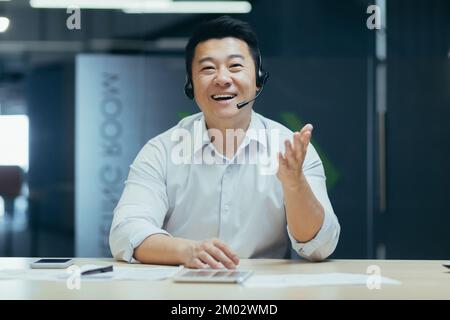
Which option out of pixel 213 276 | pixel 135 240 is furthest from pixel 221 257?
pixel 135 240

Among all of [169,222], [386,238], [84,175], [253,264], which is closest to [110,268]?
[253,264]

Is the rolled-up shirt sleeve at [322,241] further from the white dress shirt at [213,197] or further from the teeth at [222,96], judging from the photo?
the teeth at [222,96]

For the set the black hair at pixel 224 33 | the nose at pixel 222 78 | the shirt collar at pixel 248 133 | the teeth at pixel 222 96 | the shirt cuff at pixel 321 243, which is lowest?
the shirt cuff at pixel 321 243

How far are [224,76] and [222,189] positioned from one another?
39cm

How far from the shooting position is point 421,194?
14.2 feet

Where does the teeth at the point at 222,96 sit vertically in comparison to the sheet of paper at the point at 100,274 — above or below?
above

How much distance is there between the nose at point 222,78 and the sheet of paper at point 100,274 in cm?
80

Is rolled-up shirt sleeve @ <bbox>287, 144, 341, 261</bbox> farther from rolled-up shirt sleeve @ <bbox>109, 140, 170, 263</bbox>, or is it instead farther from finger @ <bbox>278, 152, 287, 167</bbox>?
rolled-up shirt sleeve @ <bbox>109, 140, 170, 263</bbox>

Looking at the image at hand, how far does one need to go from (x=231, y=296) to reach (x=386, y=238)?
3.09 metres

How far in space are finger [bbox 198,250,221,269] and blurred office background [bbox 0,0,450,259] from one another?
7.89ft

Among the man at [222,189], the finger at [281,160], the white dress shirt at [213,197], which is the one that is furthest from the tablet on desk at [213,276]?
the white dress shirt at [213,197]

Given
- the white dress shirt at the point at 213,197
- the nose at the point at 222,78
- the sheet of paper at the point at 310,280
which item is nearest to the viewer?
the sheet of paper at the point at 310,280

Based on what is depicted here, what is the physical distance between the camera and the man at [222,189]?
1.98m
